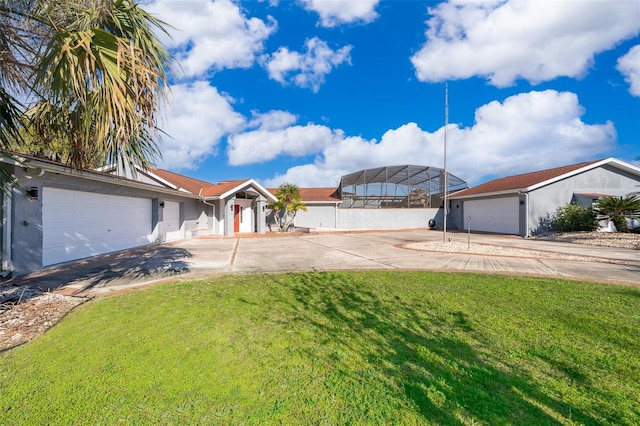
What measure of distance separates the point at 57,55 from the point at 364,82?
55.3 ft

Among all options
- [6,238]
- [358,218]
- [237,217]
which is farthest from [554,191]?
[6,238]

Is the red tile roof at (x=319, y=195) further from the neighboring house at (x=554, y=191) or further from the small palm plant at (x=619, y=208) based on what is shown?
the small palm plant at (x=619, y=208)

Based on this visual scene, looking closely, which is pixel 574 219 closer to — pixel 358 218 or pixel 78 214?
pixel 358 218

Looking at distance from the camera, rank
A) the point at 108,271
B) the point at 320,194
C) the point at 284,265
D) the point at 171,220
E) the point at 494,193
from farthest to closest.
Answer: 1. the point at 320,194
2. the point at 494,193
3. the point at 171,220
4. the point at 284,265
5. the point at 108,271

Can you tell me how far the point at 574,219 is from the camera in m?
17.4

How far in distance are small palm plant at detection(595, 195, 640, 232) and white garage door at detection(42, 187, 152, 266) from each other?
24.4 metres

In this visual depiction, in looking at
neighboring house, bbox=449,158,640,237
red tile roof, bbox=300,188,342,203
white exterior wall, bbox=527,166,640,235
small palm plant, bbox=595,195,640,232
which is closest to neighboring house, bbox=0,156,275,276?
red tile roof, bbox=300,188,342,203

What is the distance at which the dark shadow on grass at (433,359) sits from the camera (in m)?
2.38

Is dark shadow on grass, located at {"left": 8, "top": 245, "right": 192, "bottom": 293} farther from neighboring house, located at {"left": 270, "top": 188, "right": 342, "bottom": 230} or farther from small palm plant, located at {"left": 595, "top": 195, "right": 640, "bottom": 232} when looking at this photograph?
small palm plant, located at {"left": 595, "top": 195, "right": 640, "bottom": 232}

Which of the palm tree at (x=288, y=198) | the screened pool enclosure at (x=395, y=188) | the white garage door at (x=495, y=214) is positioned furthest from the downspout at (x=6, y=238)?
the white garage door at (x=495, y=214)

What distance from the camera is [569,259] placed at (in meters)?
9.68

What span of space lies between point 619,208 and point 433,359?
63.4 feet

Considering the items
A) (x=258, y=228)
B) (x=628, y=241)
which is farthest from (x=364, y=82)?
(x=628, y=241)

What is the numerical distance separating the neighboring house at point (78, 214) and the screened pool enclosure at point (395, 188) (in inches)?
482
